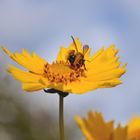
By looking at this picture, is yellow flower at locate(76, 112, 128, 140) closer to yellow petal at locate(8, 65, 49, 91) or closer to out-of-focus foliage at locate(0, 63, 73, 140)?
yellow petal at locate(8, 65, 49, 91)

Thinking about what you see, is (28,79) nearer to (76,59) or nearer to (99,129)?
(76,59)

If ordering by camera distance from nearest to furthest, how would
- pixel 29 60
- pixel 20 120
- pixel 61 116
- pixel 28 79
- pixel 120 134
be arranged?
pixel 120 134 → pixel 61 116 → pixel 28 79 → pixel 29 60 → pixel 20 120

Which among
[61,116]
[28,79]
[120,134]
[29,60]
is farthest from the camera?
[29,60]

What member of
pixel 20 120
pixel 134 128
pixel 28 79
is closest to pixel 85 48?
pixel 28 79

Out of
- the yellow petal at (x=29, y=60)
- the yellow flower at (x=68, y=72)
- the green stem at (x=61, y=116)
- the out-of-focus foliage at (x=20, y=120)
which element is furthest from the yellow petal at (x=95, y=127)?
the out-of-focus foliage at (x=20, y=120)

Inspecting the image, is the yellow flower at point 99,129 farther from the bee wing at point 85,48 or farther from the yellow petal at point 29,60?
the bee wing at point 85,48

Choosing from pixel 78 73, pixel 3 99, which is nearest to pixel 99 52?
pixel 78 73

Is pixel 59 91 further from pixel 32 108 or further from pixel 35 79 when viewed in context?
pixel 32 108
